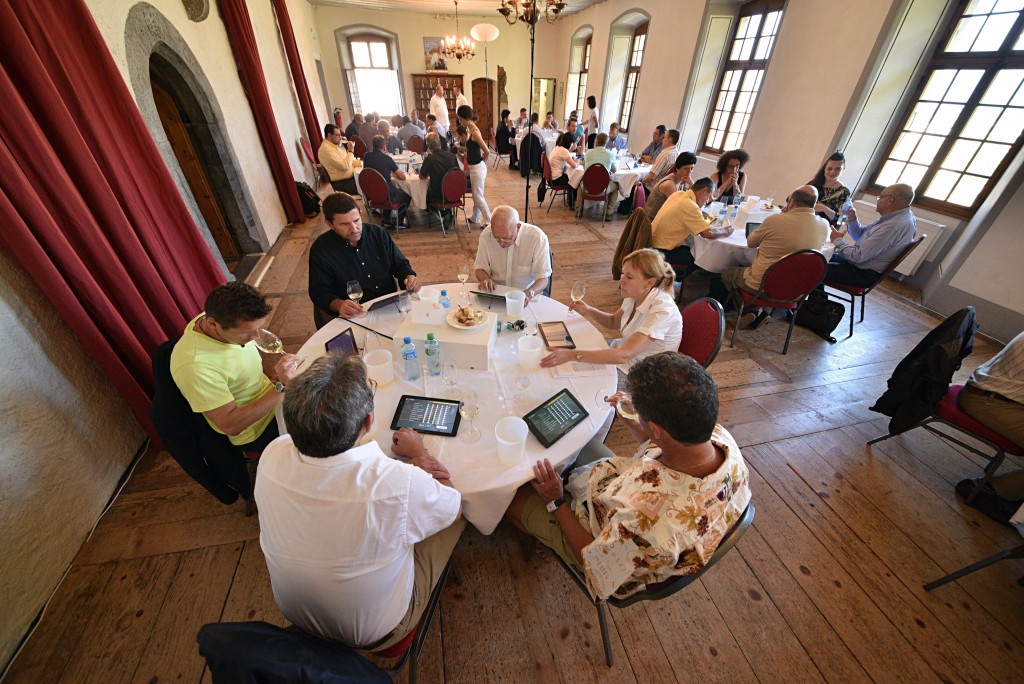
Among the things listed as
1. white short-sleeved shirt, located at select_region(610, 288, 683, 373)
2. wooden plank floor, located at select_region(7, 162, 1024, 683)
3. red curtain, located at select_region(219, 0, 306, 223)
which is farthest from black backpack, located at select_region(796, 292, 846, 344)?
red curtain, located at select_region(219, 0, 306, 223)

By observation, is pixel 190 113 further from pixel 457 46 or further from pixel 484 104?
pixel 484 104

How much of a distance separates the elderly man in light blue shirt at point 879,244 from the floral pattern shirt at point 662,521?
3416 mm

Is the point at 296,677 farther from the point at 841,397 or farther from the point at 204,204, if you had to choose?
the point at 204,204

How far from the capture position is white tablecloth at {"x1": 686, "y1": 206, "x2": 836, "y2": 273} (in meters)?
3.50

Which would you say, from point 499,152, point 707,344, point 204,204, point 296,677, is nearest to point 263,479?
point 296,677

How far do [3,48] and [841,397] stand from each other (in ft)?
17.0

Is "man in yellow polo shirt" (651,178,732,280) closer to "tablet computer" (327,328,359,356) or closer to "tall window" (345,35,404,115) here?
"tablet computer" (327,328,359,356)

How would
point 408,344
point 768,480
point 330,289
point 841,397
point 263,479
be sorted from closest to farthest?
1. point 263,479
2. point 408,344
3. point 768,480
4. point 330,289
5. point 841,397

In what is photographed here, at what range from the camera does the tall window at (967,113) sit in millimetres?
3834

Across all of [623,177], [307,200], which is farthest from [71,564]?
[623,177]

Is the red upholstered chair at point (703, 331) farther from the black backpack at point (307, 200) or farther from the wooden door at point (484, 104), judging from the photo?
the wooden door at point (484, 104)

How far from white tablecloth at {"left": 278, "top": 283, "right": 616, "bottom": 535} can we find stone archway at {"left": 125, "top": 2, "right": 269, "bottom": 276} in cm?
265

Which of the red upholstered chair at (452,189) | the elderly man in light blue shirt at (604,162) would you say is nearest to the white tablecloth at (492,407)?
the red upholstered chair at (452,189)

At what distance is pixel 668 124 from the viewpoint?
8.05m
